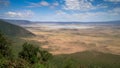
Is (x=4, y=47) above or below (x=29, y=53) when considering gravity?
above

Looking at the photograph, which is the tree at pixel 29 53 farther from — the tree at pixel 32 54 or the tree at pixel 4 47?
the tree at pixel 4 47

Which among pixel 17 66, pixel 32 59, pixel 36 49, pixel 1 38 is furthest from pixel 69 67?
pixel 17 66

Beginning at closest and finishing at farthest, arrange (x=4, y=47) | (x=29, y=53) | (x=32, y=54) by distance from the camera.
→ (x=4, y=47) → (x=32, y=54) → (x=29, y=53)

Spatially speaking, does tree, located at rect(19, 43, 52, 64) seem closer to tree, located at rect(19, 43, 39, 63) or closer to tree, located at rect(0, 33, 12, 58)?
tree, located at rect(19, 43, 39, 63)

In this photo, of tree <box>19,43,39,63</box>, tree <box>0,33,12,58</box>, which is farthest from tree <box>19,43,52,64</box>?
tree <box>0,33,12,58</box>

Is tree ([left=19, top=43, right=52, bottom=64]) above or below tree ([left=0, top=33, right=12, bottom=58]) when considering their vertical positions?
below

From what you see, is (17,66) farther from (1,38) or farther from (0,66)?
(1,38)

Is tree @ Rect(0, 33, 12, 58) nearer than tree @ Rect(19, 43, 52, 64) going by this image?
Yes

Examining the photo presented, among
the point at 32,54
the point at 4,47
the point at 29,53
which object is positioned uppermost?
the point at 4,47

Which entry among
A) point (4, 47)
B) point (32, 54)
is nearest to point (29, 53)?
point (32, 54)

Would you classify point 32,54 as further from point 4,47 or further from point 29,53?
point 4,47

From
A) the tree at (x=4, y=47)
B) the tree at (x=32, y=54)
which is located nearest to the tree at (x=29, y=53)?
the tree at (x=32, y=54)
